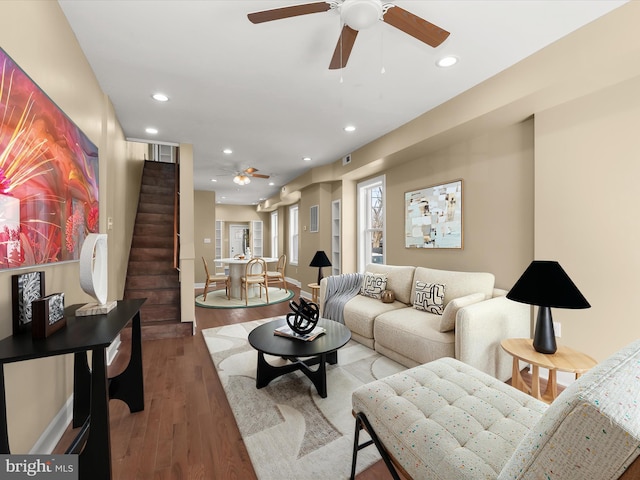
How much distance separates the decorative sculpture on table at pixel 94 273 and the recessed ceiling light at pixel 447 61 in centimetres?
288

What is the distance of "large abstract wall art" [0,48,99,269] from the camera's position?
125 centimetres

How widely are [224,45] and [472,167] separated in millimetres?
2852

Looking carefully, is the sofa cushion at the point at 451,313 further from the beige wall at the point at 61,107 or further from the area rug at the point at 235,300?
the area rug at the point at 235,300

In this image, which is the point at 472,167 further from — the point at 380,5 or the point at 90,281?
the point at 90,281

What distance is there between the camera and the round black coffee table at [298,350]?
2096 millimetres

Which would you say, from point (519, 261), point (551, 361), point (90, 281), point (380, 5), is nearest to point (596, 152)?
point (519, 261)

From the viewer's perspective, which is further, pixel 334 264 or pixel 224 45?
pixel 334 264

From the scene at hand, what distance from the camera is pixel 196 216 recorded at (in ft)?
26.7

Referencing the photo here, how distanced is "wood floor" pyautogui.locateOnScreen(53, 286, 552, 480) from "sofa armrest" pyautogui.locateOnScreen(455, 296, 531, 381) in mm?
1152

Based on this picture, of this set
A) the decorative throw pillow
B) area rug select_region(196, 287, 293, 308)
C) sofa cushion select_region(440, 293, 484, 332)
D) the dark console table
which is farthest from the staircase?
sofa cushion select_region(440, 293, 484, 332)

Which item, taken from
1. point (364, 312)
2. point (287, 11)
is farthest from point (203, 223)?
point (287, 11)

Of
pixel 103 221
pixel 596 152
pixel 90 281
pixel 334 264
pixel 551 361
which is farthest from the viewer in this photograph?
pixel 334 264

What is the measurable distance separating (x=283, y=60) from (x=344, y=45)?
0.68 metres

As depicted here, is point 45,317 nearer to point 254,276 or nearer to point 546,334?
point 546,334
